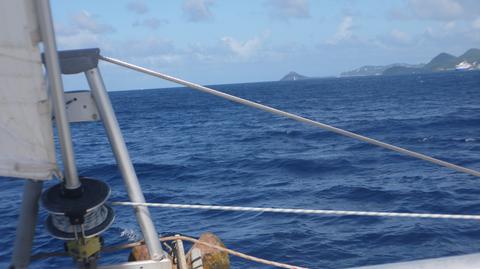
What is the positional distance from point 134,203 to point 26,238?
0.54 m

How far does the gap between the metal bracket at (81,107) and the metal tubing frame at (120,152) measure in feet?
0.18

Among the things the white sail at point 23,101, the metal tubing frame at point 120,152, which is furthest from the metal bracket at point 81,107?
the white sail at point 23,101

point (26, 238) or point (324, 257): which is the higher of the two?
point (26, 238)

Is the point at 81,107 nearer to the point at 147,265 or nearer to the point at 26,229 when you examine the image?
the point at 26,229

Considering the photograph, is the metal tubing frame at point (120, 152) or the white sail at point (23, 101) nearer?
the white sail at point (23, 101)

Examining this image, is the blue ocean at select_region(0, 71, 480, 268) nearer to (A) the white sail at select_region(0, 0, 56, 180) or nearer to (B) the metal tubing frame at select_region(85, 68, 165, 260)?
(B) the metal tubing frame at select_region(85, 68, 165, 260)

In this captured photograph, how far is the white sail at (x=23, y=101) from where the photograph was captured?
202cm

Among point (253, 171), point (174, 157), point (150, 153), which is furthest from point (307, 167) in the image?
point (150, 153)

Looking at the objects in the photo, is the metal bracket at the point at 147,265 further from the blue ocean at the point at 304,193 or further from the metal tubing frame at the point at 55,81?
the blue ocean at the point at 304,193

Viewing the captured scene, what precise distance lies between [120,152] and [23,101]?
71 cm

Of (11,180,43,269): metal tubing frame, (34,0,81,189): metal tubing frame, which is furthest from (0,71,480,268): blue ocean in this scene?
(34,0,81,189): metal tubing frame

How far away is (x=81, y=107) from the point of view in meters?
2.77

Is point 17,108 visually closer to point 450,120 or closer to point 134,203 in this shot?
point 134,203

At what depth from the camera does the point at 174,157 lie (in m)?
22.2
